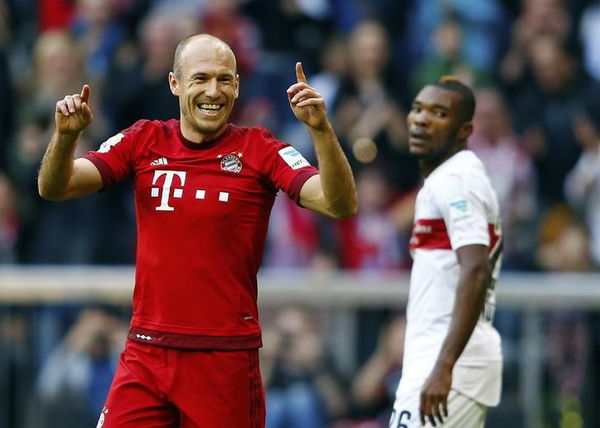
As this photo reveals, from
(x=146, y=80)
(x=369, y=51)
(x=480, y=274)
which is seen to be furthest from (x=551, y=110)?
(x=480, y=274)

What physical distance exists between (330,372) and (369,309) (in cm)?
59

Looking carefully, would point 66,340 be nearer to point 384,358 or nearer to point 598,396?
point 384,358

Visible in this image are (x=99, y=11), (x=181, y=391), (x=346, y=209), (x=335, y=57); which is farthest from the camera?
(x=99, y=11)

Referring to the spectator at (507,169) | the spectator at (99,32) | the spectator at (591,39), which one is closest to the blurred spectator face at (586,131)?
the spectator at (507,169)

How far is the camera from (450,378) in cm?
689

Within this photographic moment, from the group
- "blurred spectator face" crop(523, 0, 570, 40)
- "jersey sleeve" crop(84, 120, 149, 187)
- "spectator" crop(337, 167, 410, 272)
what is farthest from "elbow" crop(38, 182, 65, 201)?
"blurred spectator face" crop(523, 0, 570, 40)

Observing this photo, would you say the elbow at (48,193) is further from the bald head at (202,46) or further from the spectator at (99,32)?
the spectator at (99,32)

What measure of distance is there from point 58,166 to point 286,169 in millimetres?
1074

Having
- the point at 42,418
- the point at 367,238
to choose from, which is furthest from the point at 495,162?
the point at 42,418

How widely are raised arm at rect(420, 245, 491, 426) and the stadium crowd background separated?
3.57m

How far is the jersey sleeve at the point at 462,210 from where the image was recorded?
7.08m

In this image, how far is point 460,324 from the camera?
6.95 metres

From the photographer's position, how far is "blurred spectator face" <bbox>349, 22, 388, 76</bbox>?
41.5ft

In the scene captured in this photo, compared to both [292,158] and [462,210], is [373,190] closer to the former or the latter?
[462,210]
